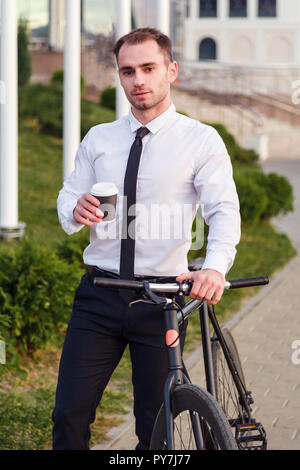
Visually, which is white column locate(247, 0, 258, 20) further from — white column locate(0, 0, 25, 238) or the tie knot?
the tie knot

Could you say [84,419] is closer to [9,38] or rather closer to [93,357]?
[93,357]

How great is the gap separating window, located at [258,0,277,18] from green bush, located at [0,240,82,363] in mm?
55796

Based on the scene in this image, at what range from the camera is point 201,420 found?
2.92 m

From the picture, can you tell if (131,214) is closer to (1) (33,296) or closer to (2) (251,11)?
(1) (33,296)

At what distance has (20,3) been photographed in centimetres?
3422

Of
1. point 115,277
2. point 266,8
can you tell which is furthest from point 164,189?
point 266,8

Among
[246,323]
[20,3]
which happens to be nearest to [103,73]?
[20,3]

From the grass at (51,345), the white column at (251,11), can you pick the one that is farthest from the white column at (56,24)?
the white column at (251,11)

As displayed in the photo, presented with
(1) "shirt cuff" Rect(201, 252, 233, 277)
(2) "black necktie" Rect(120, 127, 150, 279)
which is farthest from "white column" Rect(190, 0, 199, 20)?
(1) "shirt cuff" Rect(201, 252, 233, 277)

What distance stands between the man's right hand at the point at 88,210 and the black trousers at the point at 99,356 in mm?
339

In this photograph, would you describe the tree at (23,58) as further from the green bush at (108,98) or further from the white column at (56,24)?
the white column at (56,24)

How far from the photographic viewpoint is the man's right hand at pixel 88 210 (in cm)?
316

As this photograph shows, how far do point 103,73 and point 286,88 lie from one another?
62.9ft

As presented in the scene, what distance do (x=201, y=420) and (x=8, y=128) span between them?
7.55 metres
